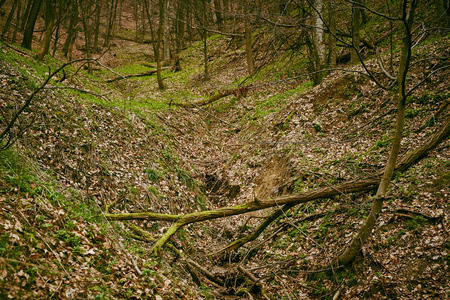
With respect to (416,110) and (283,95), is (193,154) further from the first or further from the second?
(416,110)

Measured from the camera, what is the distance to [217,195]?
859 centimetres

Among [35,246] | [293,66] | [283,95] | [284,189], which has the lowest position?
[284,189]

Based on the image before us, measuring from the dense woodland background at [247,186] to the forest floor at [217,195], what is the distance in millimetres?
32

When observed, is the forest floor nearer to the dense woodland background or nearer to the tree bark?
the dense woodland background

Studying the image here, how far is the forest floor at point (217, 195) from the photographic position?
132 inches

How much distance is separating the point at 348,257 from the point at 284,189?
110 inches

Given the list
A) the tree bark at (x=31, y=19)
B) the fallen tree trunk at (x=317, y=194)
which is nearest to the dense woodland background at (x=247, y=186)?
the fallen tree trunk at (x=317, y=194)

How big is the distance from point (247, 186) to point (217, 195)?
110cm

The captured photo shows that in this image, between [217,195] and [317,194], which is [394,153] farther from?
[217,195]

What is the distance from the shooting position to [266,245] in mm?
6121

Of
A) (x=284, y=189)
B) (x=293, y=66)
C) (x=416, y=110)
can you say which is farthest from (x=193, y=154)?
(x=293, y=66)

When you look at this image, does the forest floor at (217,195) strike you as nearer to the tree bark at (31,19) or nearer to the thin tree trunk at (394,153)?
the thin tree trunk at (394,153)

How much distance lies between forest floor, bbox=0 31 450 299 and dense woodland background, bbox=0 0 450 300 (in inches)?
1.3

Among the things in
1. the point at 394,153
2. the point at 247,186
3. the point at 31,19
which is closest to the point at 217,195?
the point at 247,186
